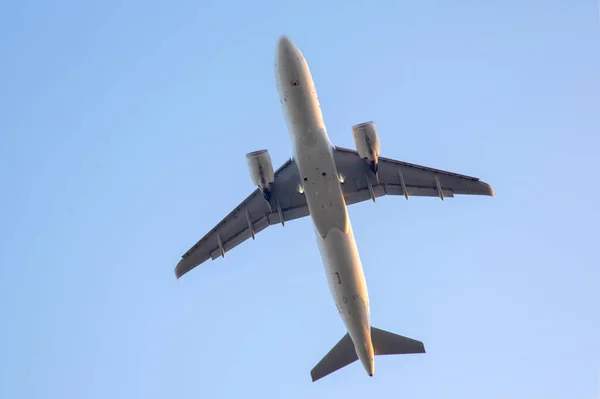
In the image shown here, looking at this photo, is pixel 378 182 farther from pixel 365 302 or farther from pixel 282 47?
pixel 282 47

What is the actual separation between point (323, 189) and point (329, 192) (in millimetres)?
380

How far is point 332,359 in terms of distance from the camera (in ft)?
147

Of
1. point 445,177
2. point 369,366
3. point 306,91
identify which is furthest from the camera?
point 445,177

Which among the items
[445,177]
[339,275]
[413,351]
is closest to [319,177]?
[339,275]

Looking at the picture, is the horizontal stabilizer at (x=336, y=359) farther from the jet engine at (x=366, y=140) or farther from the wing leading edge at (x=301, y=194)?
the jet engine at (x=366, y=140)

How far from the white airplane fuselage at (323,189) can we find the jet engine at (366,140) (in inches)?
73.2

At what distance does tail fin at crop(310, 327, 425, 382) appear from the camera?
43750 mm

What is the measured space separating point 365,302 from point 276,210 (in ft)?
27.2

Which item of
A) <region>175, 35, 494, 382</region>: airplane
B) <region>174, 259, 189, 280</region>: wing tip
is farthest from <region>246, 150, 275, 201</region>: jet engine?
<region>174, 259, 189, 280</region>: wing tip

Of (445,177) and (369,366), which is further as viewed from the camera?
(445,177)

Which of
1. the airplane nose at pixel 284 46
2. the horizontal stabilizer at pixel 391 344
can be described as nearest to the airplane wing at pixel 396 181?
the airplane nose at pixel 284 46

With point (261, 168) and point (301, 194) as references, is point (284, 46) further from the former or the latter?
point (301, 194)

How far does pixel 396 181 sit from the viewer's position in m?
45.1

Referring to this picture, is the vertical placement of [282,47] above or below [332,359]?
above
